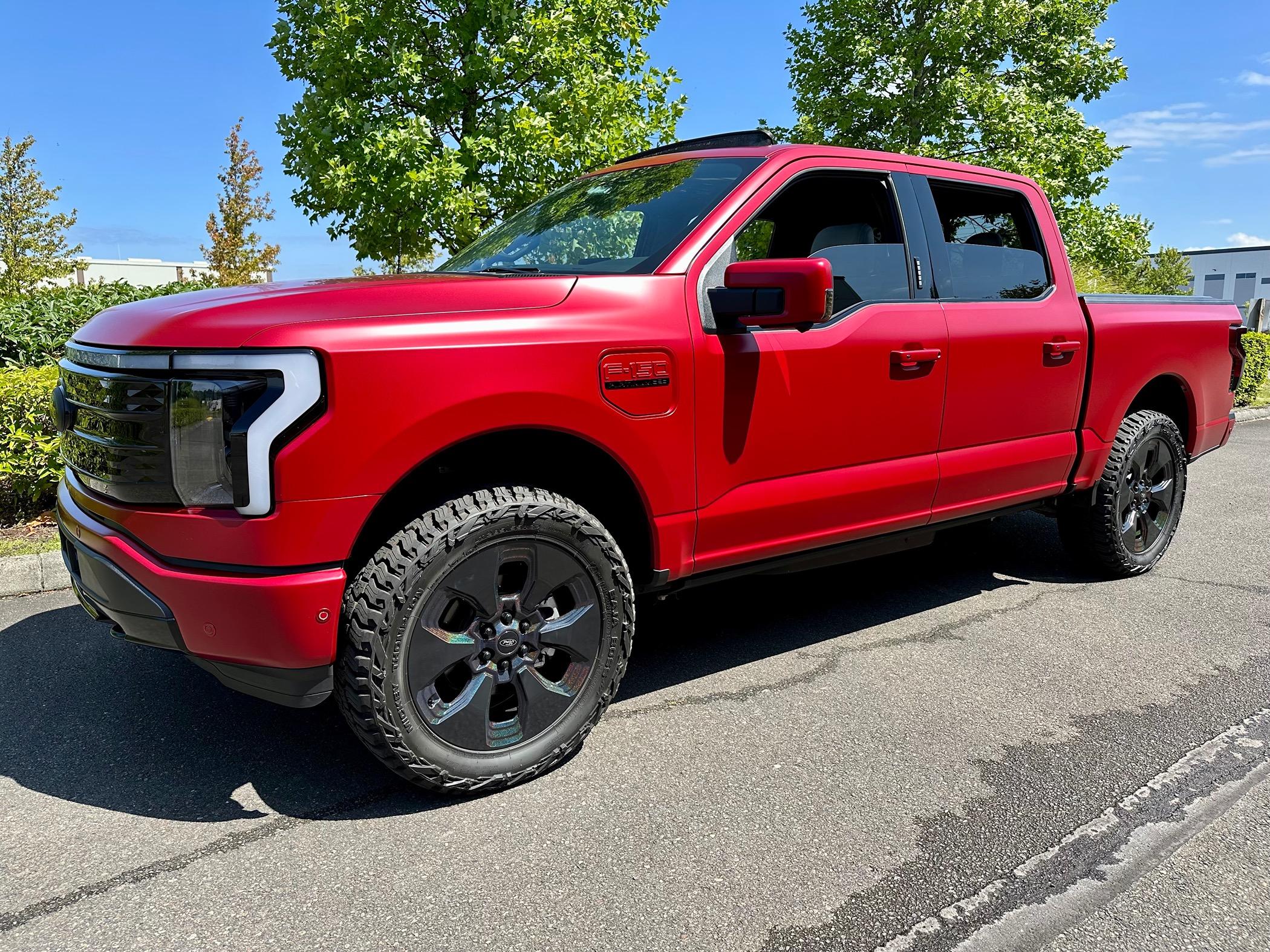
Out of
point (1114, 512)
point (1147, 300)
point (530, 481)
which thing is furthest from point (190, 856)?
point (1147, 300)

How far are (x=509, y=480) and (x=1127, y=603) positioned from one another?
11.1 feet

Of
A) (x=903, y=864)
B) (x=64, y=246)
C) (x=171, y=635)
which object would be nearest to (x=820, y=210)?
(x=903, y=864)

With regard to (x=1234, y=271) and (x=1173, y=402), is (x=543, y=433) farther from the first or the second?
(x=1234, y=271)

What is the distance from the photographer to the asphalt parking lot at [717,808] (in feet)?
7.17

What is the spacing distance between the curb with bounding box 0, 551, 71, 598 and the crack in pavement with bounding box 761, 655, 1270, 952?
414 cm

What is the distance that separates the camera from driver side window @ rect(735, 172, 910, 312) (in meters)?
3.55

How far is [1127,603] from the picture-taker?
4629 mm

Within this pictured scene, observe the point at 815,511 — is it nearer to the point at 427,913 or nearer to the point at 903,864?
the point at 903,864

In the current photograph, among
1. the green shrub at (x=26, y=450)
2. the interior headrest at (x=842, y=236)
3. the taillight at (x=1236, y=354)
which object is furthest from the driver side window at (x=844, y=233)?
the green shrub at (x=26, y=450)

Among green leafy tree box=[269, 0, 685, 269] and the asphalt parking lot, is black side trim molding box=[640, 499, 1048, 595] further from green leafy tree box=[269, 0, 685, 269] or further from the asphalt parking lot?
green leafy tree box=[269, 0, 685, 269]

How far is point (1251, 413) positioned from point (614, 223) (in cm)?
1292

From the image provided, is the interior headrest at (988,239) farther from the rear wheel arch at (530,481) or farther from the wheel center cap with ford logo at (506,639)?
the wheel center cap with ford logo at (506,639)

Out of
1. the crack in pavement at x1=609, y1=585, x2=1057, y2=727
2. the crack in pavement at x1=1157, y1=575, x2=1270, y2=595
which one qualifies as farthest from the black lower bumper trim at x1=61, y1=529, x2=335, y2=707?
the crack in pavement at x1=1157, y1=575, x2=1270, y2=595

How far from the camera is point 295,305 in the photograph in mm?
2453
